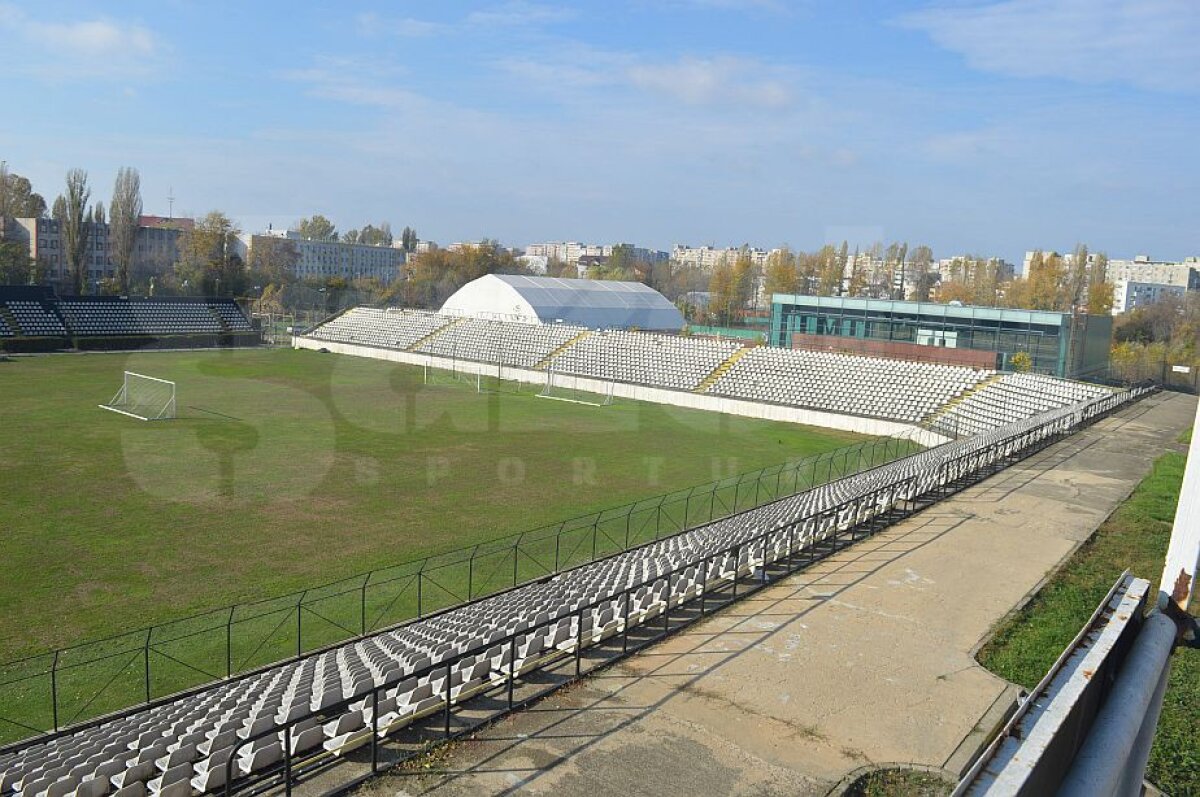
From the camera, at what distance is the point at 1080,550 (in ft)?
64.5

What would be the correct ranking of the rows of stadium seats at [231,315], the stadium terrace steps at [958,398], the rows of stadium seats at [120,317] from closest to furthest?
Answer: 1. the stadium terrace steps at [958,398]
2. the rows of stadium seats at [120,317]
3. the rows of stadium seats at [231,315]

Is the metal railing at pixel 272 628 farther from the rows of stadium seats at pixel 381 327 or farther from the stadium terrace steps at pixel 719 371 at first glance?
the rows of stadium seats at pixel 381 327

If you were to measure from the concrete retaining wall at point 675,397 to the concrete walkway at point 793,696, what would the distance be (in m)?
23.5

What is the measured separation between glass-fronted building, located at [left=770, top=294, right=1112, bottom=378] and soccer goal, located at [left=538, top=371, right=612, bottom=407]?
20402 mm

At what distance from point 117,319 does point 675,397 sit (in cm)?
4578

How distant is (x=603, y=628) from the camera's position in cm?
1331

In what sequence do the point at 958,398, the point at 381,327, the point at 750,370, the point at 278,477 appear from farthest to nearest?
1. the point at 381,327
2. the point at 750,370
3. the point at 958,398
4. the point at 278,477

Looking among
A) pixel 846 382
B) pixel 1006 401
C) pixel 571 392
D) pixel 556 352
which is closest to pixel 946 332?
pixel 846 382

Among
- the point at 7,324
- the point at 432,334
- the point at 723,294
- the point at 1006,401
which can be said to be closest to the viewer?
the point at 1006,401

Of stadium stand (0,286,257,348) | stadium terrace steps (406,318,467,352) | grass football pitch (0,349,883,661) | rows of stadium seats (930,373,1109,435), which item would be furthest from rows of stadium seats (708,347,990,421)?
stadium stand (0,286,257,348)

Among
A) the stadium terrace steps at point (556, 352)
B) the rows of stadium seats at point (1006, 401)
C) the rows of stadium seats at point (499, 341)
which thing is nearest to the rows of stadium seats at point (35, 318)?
the rows of stadium seats at point (499, 341)

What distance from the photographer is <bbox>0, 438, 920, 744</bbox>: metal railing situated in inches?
510

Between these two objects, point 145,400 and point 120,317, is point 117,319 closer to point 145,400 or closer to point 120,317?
point 120,317

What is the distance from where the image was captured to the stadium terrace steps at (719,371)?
52.8m
